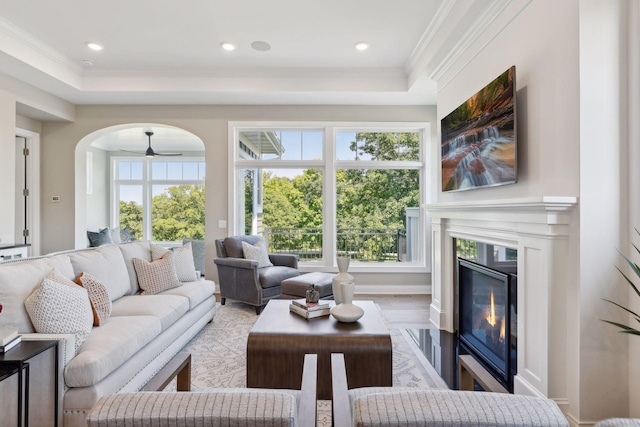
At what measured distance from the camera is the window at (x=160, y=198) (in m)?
7.63

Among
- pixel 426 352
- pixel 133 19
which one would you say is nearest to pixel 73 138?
pixel 133 19

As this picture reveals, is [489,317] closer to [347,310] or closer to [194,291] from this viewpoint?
[347,310]

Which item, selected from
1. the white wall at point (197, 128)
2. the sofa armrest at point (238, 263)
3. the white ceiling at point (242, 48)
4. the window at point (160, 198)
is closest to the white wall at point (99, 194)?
the window at point (160, 198)

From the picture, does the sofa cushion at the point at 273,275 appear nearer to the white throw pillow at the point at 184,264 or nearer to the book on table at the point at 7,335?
the white throw pillow at the point at 184,264

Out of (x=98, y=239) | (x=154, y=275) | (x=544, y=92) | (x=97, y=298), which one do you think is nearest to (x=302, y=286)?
(x=154, y=275)

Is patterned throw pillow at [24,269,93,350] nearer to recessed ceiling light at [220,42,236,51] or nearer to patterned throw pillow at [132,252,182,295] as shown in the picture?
patterned throw pillow at [132,252,182,295]

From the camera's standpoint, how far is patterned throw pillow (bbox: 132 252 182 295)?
3.10m

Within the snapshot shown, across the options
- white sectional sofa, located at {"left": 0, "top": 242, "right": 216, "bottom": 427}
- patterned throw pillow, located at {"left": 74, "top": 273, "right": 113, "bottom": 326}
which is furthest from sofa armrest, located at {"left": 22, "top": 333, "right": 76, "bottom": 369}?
patterned throw pillow, located at {"left": 74, "top": 273, "right": 113, "bottom": 326}

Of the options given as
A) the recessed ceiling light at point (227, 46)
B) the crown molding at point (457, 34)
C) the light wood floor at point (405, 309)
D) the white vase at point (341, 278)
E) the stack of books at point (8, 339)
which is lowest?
the light wood floor at point (405, 309)

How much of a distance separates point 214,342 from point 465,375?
2.21 m

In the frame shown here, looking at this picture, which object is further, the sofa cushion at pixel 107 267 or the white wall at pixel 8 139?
the white wall at pixel 8 139

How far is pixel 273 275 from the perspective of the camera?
405 cm

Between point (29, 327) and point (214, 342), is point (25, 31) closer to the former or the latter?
point (29, 327)

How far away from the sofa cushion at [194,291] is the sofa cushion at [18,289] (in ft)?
3.76
